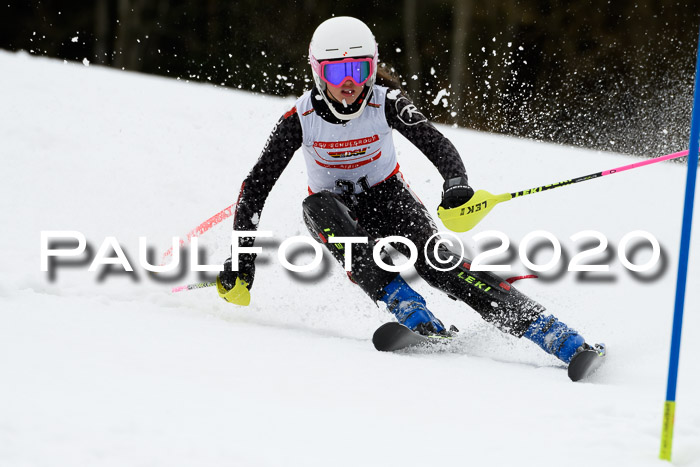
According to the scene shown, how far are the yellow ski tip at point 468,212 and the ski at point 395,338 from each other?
420 millimetres

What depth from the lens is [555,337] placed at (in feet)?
Answer: 8.99

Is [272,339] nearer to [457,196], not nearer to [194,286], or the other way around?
[194,286]

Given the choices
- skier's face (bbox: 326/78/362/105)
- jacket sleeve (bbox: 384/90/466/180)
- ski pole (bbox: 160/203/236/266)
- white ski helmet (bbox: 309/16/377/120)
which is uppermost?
white ski helmet (bbox: 309/16/377/120)

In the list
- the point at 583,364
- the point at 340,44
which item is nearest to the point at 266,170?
the point at 340,44

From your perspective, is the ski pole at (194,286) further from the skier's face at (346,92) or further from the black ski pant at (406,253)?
the skier's face at (346,92)

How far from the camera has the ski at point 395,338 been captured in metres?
2.74

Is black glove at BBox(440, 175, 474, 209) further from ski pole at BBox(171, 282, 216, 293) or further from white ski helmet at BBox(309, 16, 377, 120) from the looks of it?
ski pole at BBox(171, 282, 216, 293)

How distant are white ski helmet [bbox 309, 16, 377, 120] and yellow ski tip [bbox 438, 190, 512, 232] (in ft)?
2.19

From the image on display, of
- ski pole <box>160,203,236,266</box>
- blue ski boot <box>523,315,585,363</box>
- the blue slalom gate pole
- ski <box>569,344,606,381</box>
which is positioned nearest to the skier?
blue ski boot <box>523,315,585,363</box>

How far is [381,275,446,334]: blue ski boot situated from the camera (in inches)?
113

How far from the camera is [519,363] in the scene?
110 inches

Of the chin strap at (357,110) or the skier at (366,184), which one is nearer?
the skier at (366,184)

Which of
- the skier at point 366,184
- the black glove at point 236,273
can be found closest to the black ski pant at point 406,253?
the skier at point 366,184

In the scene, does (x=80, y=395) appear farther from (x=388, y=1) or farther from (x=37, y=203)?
(x=388, y=1)
